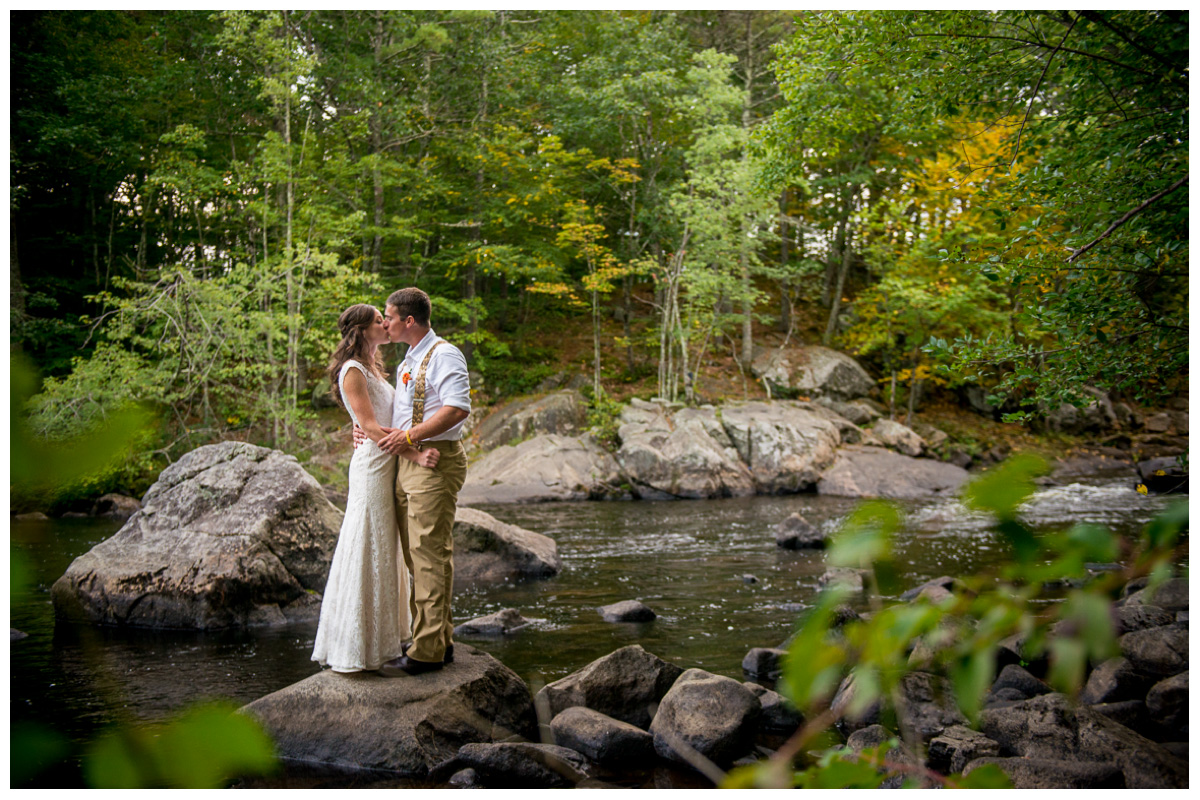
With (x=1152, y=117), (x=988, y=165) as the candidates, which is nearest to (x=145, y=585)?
(x=988, y=165)

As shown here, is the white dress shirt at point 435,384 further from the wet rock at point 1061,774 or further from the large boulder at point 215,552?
the large boulder at point 215,552

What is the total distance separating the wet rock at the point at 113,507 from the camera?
14789mm

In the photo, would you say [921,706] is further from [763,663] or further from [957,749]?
[763,663]

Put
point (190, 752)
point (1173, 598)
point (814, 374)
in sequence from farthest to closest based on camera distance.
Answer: point (814, 374)
point (1173, 598)
point (190, 752)

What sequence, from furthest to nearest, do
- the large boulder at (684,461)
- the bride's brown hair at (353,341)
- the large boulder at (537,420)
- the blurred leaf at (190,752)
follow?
1. the large boulder at (537,420)
2. the large boulder at (684,461)
3. the bride's brown hair at (353,341)
4. the blurred leaf at (190,752)

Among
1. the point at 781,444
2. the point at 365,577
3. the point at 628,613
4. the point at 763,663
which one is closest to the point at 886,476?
the point at 781,444

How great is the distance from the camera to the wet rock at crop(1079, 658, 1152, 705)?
5.26m

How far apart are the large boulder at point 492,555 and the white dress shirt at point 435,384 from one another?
4984mm

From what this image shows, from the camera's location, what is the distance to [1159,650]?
5.48 m

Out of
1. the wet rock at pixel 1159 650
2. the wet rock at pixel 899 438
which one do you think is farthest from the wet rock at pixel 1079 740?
the wet rock at pixel 899 438

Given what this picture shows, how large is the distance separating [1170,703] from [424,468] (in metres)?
4.79

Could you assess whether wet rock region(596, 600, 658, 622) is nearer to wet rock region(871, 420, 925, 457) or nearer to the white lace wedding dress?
the white lace wedding dress

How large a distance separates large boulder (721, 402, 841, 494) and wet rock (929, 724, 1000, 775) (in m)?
14.6

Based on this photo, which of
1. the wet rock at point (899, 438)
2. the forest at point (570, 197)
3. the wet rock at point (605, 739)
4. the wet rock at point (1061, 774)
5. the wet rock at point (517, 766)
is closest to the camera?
the wet rock at point (1061, 774)
